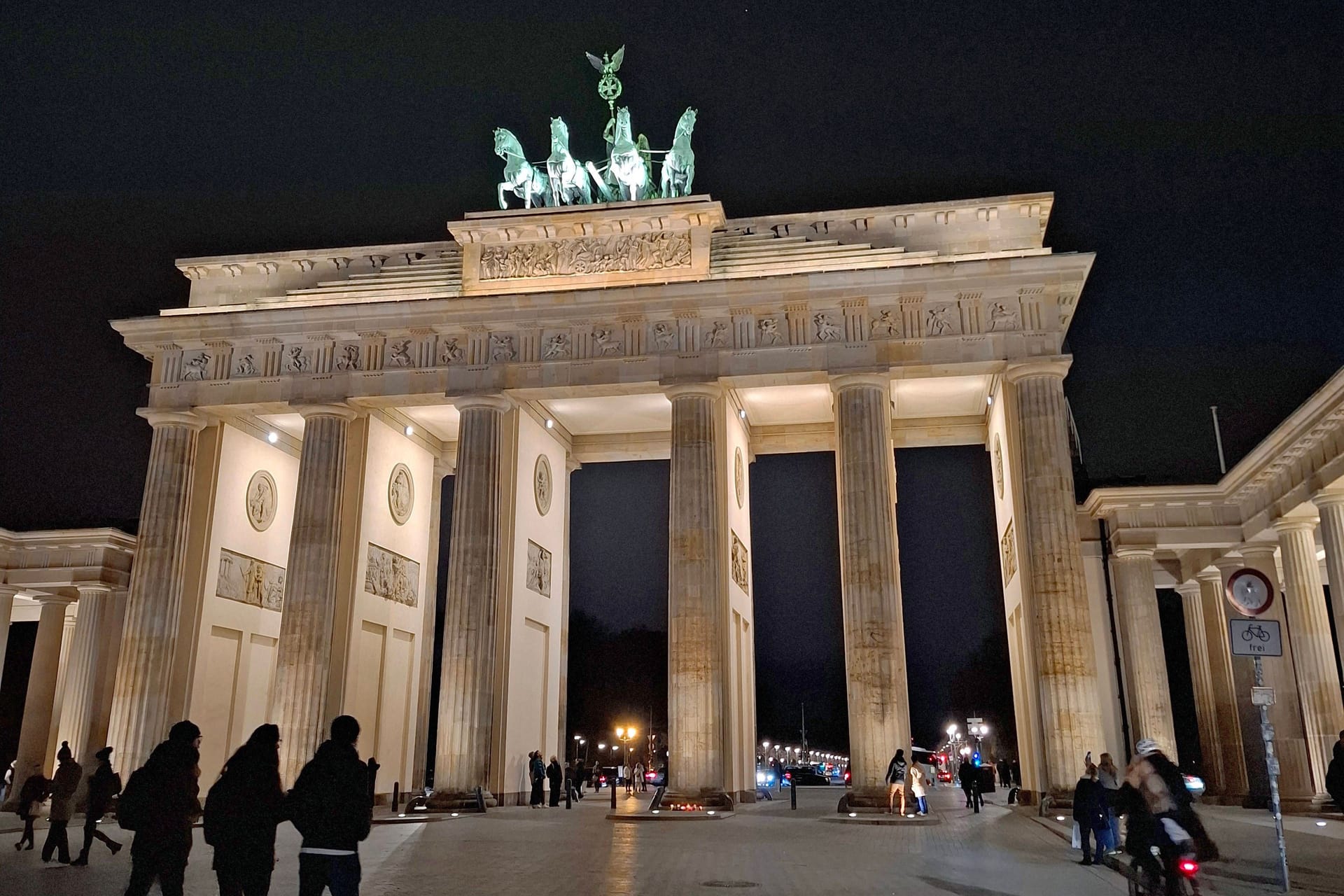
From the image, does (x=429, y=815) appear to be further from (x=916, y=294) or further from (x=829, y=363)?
(x=916, y=294)

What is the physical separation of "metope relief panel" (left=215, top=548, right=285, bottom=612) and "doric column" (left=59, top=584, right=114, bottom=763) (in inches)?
233

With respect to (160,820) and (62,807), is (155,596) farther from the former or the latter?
(160,820)

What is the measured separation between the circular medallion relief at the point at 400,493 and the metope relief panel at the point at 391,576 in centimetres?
128

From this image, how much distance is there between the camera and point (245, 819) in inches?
294

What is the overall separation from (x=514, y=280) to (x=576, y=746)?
45.3 meters

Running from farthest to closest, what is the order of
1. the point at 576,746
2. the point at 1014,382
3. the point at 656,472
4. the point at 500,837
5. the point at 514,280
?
1. the point at 576,746
2. the point at 656,472
3. the point at 514,280
4. the point at 1014,382
5. the point at 500,837

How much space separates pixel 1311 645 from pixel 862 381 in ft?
42.0

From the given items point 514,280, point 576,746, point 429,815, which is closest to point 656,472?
point 576,746

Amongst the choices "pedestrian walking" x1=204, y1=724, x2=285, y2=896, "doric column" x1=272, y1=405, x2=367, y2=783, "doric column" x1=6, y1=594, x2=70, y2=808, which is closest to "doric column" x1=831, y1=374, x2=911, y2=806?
"doric column" x1=272, y1=405, x2=367, y2=783

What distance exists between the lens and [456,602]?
27906 millimetres

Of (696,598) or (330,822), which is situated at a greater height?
(696,598)

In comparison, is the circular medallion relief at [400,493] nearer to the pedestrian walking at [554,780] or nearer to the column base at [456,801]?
the pedestrian walking at [554,780]

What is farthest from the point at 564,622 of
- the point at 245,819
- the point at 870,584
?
the point at 245,819

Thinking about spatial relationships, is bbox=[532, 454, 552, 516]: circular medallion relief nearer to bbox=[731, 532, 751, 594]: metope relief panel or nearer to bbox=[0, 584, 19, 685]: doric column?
bbox=[731, 532, 751, 594]: metope relief panel
